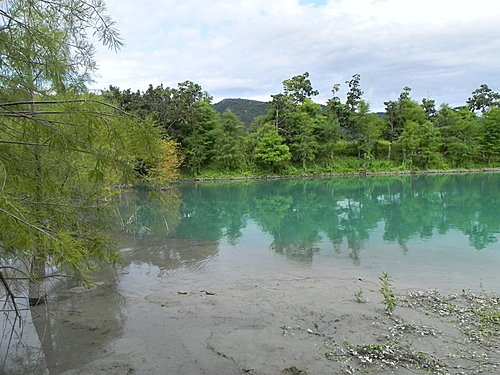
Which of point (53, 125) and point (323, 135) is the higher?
point (323, 135)

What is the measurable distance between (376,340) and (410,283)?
3236mm

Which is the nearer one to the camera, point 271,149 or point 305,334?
point 305,334

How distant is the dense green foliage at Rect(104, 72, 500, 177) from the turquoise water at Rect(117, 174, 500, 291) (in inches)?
459

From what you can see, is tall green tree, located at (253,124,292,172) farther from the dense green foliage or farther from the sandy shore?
the sandy shore

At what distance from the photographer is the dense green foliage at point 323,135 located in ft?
Result: 113

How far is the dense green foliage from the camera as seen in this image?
34.4 m

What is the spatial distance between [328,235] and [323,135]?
26.5 m

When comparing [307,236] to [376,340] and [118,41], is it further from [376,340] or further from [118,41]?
[118,41]

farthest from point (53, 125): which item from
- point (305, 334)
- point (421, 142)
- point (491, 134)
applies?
point (491, 134)

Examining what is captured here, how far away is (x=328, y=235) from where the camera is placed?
12.8 m

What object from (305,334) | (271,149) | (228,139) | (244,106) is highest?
(244,106)

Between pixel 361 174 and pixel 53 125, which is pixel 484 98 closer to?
pixel 361 174

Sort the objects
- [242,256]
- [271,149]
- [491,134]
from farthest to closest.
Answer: [491,134], [271,149], [242,256]

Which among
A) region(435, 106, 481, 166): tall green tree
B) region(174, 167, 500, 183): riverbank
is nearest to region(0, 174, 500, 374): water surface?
region(174, 167, 500, 183): riverbank
